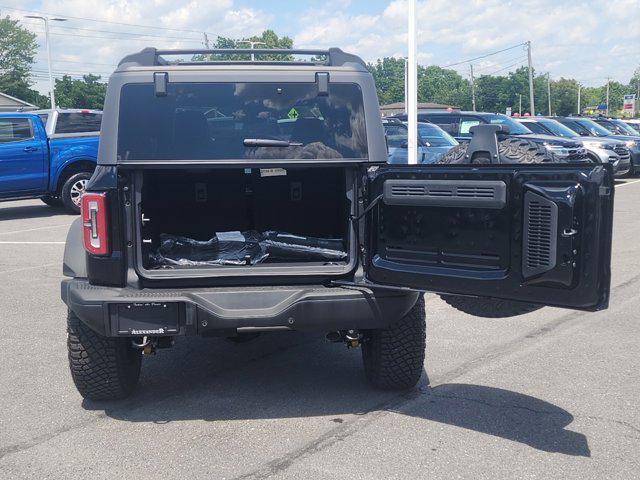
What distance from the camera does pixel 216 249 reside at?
5.36m

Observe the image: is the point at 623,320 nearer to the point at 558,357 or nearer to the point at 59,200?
Result: the point at 558,357

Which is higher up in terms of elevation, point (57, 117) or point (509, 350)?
point (57, 117)

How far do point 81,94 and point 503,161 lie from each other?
6365cm

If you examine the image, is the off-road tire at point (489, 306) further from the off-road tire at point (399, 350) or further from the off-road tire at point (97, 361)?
the off-road tire at point (97, 361)

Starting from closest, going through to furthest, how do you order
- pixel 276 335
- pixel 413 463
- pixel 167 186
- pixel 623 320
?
pixel 413 463, pixel 167 186, pixel 276 335, pixel 623 320

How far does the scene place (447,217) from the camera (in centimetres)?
414

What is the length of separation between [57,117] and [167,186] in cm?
1040

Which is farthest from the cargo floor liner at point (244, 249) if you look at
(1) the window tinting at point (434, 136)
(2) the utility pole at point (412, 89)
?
(1) the window tinting at point (434, 136)

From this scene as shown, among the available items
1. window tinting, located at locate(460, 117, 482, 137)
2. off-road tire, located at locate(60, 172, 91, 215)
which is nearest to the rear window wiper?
off-road tire, located at locate(60, 172, 91, 215)

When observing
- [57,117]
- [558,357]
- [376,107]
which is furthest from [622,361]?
[57,117]

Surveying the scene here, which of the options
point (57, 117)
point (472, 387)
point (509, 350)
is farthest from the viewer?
point (57, 117)

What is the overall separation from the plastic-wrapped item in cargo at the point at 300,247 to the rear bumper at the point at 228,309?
0.56m

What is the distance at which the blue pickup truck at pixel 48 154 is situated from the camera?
46.6 ft

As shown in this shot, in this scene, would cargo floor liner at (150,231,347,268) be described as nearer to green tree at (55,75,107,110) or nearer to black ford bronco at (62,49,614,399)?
black ford bronco at (62,49,614,399)
